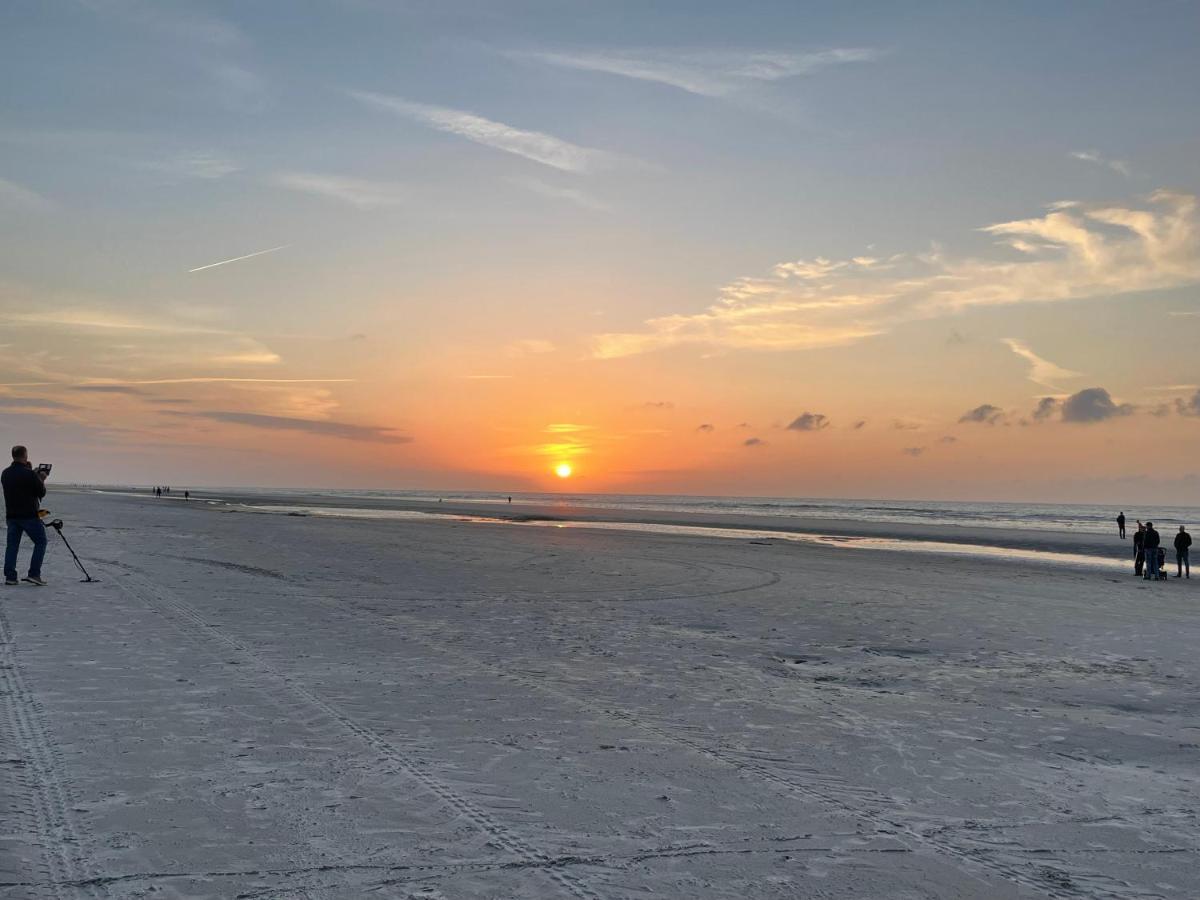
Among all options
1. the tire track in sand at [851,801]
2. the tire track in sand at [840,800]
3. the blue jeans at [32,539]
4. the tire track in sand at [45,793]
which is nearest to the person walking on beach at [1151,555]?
the tire track in sand at [840,800]

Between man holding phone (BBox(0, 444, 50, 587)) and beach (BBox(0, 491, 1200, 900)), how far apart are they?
3.12 feet

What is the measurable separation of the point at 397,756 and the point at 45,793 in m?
2.27

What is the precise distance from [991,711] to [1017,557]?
1086 inches

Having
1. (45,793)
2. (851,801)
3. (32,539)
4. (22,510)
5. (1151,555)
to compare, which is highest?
(22,510)

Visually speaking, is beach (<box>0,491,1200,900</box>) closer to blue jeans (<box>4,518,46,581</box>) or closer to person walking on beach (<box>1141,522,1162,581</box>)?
blue jeans (<box>4,518,46,581</box>)

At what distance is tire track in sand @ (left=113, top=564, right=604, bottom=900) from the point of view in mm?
4867

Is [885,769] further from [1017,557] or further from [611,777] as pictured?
[1017,557]

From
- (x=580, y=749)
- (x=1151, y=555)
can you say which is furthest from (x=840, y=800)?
(x=1151, y=555)

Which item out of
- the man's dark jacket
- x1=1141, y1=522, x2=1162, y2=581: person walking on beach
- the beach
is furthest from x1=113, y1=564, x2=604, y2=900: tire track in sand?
x1=1141, y1=522, x2=1162, y2=581: person walking on beach

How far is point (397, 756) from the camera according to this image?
6.74 meters

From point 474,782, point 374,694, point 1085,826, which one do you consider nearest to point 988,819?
point 1085,826

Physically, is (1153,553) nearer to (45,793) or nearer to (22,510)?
(45,793)

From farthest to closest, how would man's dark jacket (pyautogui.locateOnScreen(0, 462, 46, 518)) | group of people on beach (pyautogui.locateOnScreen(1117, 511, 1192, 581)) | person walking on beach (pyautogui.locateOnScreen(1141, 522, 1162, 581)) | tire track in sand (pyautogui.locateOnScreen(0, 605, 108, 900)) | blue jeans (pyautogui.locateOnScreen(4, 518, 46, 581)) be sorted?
group of people on beach (pyautogui.locateOnScreen(1117, 511, 1192, 581))
person walking on beach (pyautogui.locateOnScreen(1141, 522, 1162, 581))
man's dark jacket (pyautogui.locateOnScreen(0, 462, 46, 518))
blue jeans (pyautogui.locateOnScreen(4, 518, 46, 581))
tire track in sand (pyautogui.locateOnScreen(0, 605, 108, 900))

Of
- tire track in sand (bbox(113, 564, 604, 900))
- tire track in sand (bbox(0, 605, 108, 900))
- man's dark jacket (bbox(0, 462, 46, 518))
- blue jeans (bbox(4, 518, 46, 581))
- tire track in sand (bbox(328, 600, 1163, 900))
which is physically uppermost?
man's dark jacket (bbox(0, 462, 46, 518))
